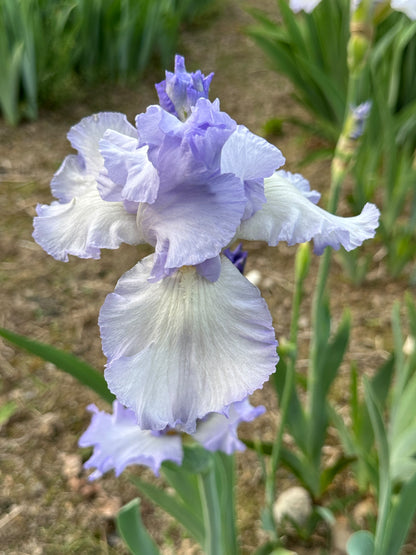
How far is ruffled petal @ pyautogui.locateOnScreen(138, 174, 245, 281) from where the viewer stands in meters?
0.47

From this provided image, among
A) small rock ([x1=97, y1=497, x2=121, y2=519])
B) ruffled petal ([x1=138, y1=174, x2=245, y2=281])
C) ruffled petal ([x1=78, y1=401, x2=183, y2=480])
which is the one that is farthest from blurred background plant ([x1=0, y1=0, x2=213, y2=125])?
ruffled petal ([x1=138, y1=174, x2=245, y2=281])

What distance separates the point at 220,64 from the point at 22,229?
70.4 inches

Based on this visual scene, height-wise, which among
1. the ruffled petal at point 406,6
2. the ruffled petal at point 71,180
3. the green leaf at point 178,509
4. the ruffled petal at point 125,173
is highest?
the ruffled petal at point 406,6

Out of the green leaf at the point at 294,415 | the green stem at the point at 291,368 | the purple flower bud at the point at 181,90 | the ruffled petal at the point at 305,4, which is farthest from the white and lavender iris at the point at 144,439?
the ruffled petal at the point at 305,4

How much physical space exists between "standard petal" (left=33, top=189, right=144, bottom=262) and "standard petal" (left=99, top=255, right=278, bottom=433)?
56 mm

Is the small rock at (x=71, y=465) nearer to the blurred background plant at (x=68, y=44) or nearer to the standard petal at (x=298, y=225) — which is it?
the standard petal at (x=298, y=225)

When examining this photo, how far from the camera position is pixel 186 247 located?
0.48 m

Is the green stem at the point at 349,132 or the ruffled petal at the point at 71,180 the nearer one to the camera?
the ruffled petal at the point at 71,180

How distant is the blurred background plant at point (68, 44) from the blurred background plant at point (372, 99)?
598mm

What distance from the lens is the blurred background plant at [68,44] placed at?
2.17 m

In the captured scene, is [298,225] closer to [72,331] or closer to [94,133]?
[94,133]

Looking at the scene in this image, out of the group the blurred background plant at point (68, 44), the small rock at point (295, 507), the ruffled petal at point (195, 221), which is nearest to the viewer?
the ruffled petal at point (195, 221)

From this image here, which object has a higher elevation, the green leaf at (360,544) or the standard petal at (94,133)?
the standard petal at (94,133)

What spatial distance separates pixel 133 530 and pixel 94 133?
1.66 ft
